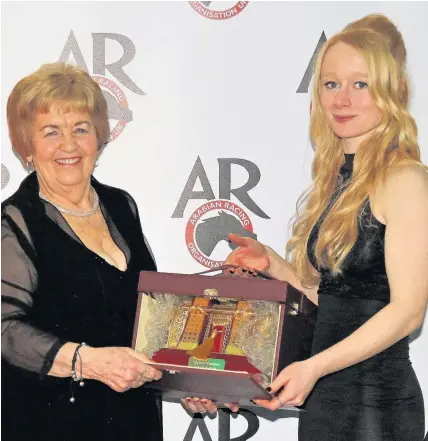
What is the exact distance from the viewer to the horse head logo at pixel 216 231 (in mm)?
2533

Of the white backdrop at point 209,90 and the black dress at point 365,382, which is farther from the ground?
the white backdrop at point 209,90

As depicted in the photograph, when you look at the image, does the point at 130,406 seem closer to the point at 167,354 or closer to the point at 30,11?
the point at 167,354

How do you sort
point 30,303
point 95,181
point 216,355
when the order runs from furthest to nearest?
point 95,181 < point 30,303 < point 216,355

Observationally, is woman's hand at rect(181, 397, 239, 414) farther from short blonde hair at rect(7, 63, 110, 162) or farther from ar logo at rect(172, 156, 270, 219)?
short blonde hair at rect(7, 63, 110, 162)

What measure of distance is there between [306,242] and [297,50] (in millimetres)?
704

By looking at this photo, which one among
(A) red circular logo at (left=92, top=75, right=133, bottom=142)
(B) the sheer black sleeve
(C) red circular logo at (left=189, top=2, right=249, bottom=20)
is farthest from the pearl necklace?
(C) red circular logo at (left=189, top=2, right=249, bottom=20)

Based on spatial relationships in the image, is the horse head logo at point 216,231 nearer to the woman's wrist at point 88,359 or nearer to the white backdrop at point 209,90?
the white backdrop at point 209,90

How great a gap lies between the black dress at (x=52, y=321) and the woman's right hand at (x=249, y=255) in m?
0.31

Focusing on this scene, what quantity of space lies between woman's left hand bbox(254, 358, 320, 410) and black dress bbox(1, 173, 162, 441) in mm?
511

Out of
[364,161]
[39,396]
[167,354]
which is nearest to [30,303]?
[39,396]

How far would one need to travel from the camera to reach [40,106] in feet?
7.37

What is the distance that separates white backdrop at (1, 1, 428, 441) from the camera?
251 cm

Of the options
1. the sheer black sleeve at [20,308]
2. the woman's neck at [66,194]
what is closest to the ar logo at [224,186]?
the woman's neck at [66,194]

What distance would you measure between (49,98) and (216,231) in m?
0.68
